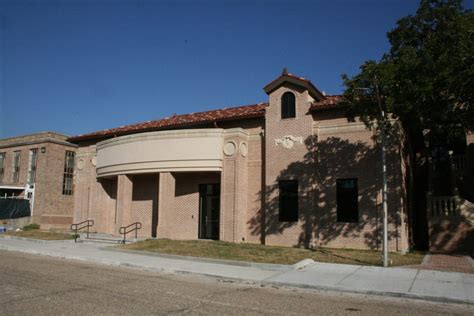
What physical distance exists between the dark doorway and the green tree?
30.6 feet

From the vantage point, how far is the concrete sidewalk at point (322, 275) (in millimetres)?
9906

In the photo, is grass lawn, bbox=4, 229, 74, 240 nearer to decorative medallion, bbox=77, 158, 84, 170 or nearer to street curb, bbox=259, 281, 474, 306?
decorative medallion, bbox=77, 158, 84, 170

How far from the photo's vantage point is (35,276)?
35.0ft

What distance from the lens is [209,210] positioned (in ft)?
74.0

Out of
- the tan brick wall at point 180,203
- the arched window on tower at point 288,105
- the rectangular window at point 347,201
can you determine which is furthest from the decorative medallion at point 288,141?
the tan brick wall at point 180,203

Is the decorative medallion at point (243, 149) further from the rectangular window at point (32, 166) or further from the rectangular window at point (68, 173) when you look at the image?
the rectangular window at point (32, 166)

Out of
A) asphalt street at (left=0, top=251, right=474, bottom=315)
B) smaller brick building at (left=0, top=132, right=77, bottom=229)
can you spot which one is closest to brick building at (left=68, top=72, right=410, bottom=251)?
asphalt street at (left=0, top=251, right=474, bottom=315)

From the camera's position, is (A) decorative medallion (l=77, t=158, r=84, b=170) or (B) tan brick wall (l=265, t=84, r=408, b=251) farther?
(A) decorative medallion (l=77, t=158, r=84, b=170)

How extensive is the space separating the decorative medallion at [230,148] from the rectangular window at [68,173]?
2676cm

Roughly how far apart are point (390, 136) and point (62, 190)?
34053 mm

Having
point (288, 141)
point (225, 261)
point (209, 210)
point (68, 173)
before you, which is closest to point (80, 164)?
point (209, 210)

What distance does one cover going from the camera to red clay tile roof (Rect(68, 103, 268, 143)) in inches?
872

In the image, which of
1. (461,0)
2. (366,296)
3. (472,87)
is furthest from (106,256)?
(461,0)

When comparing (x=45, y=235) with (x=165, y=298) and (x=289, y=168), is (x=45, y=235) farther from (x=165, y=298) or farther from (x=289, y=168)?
(x=165, y=298)
